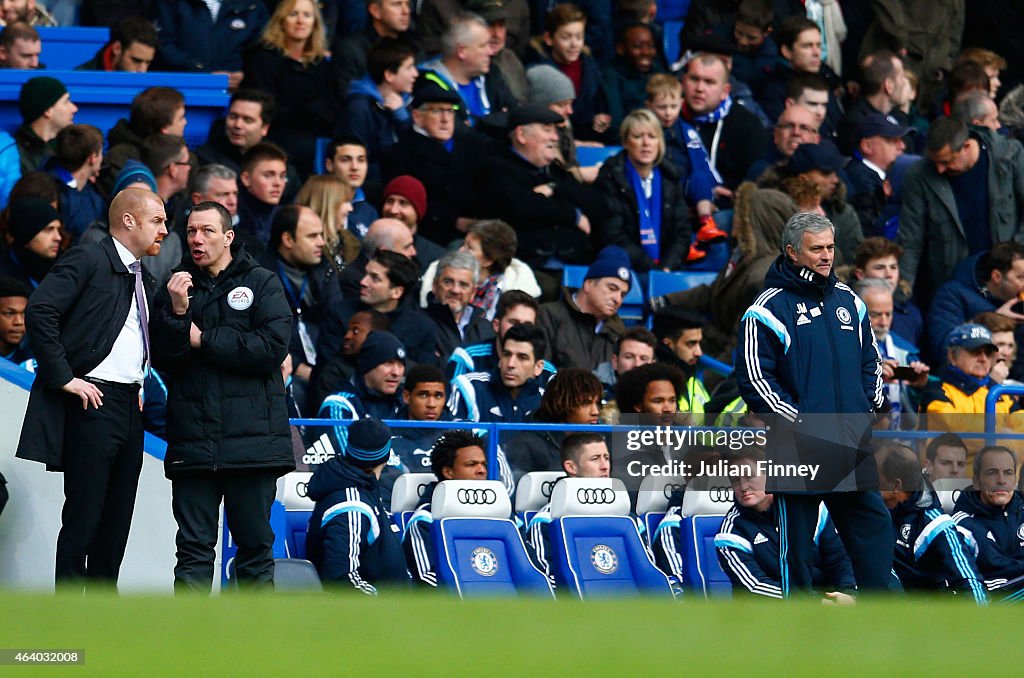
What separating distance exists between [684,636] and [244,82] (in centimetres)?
985

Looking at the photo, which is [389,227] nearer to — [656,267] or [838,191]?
[656,267]

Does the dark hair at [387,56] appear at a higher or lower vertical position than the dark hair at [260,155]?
higher

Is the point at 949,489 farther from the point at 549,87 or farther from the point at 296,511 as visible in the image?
the point at 549,87

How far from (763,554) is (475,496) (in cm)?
152

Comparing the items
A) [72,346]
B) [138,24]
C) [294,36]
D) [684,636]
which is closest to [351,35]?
[294,36]

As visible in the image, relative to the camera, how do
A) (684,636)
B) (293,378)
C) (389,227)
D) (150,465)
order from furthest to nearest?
(389,227) < (293,378) < (150,465) < (684,636)

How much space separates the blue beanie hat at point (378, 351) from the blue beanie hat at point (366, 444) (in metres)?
0.98

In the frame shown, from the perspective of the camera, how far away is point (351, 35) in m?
15.2

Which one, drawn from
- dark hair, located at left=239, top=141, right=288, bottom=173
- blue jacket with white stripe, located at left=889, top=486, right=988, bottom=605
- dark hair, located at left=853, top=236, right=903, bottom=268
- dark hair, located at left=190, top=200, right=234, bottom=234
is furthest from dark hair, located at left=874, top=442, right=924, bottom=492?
dark hair, located at left=239, top=141, right=288, bottom=173

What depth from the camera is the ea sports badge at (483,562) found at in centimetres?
1033

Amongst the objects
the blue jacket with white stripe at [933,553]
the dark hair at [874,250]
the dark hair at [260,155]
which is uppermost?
the dark hair at [260,155]

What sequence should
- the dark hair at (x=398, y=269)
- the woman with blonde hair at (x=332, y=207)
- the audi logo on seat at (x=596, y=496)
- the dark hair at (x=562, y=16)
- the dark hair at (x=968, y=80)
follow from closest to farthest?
the audi logo on seat at (x=596, y=496)
the dark hair at (x=398, y=269)
the woman with blonde hair at (x=332, y=207)
the dark hair at (x=562, y=16)
the dark hair at (x=968, y=80)

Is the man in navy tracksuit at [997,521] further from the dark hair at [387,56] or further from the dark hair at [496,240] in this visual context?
the dark hair at [387,56]

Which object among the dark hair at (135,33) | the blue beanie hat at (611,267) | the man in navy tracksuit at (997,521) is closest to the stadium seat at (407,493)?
the blue beanie hat at (611,267)
